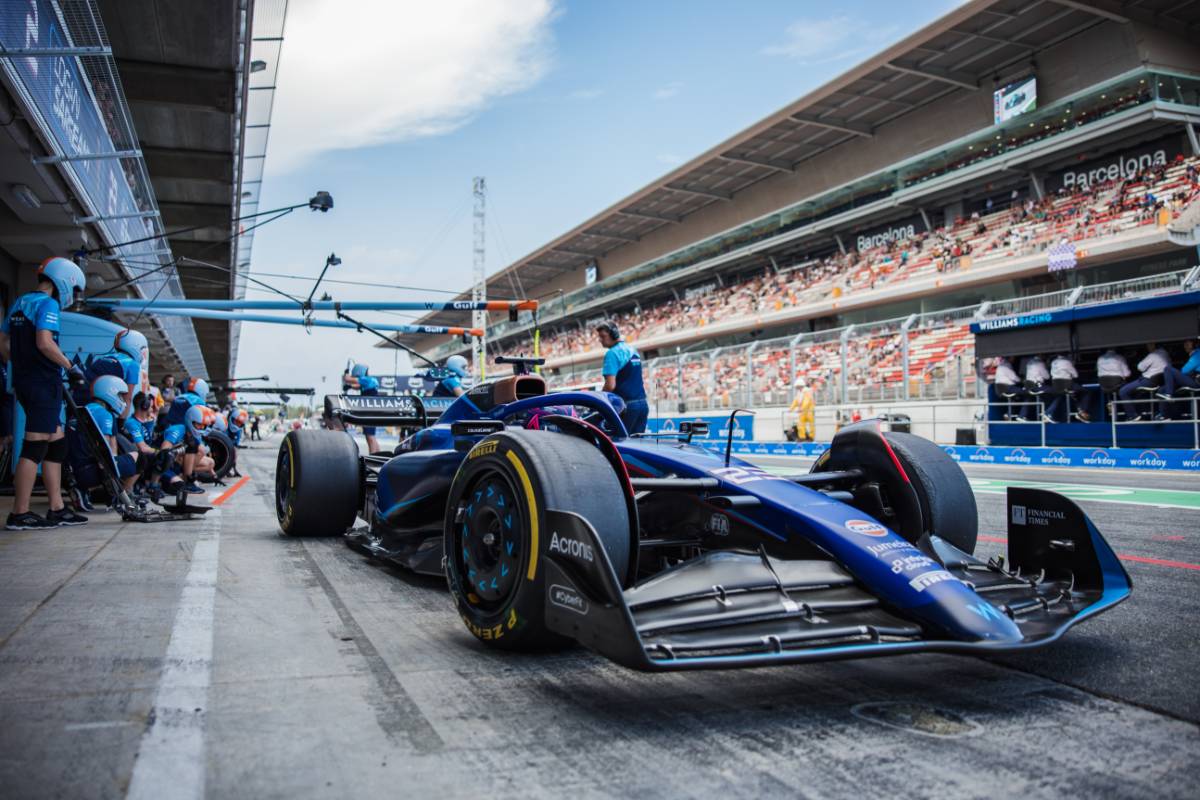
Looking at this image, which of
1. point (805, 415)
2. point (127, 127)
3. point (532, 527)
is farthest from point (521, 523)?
point (805, 415)

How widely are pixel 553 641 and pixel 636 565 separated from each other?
1.27 ft

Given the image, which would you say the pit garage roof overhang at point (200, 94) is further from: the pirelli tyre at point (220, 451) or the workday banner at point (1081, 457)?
the workday banner at point (1081, 457)

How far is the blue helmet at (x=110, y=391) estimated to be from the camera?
819cm

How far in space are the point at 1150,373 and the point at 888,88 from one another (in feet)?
64.3

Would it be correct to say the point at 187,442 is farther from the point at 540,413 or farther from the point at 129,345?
the point at 540,413

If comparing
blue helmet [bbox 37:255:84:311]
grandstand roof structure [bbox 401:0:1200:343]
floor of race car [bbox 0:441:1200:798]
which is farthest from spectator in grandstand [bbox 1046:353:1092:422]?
blue helmet [bbox 37:255:84:311]

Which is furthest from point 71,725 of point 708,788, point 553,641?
point 708,788

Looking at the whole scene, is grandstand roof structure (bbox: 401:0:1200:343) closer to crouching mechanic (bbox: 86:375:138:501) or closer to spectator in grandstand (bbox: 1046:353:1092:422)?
spectator in grandstand (bbox: 1046:353:1092:422)

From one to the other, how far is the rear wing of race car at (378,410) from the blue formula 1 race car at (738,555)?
113 inches

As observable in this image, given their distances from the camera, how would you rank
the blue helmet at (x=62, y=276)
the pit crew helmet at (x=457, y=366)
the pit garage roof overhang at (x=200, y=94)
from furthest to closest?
the pit garage roof overhang at (x=200, y=94), the pit crew helmet at (x=457, y=366), the blue helmet at (x=62, y=276)

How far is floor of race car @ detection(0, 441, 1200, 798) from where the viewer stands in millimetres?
1992

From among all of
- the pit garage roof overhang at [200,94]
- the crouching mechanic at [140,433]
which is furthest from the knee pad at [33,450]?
the pit garage roof overhang at [200,94]

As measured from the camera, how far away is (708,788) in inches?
77.1

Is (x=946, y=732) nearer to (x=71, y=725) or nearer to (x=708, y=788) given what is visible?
(x=708, y=788)
